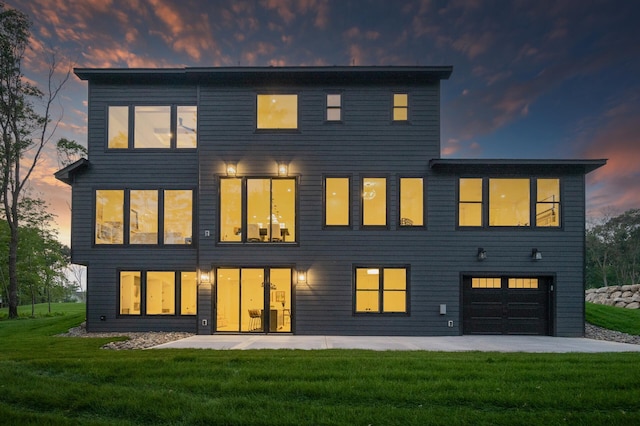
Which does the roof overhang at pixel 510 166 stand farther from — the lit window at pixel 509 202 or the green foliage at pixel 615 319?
the green foliage at pixel 615 319

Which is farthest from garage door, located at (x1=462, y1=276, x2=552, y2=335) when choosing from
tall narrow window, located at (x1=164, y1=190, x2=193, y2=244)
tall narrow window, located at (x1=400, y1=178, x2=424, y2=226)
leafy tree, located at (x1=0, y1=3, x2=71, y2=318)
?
leafy tree, located at (x1=0, y1=3, x2=71, y2=318)

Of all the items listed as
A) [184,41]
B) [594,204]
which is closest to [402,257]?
[184,41]

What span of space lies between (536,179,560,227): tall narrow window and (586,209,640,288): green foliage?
2857 centimetres

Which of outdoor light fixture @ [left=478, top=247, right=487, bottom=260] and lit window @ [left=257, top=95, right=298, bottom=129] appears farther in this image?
lit window @ [left=257, top=95, right=298, bottom=129]

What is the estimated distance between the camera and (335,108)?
12.2 m

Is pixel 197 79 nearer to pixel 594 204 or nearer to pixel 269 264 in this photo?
pixel 269 264

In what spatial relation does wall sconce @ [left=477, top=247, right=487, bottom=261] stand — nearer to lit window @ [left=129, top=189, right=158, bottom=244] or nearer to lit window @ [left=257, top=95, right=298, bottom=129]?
lit window @ [left=257, top=95, right=298, bottom=129]

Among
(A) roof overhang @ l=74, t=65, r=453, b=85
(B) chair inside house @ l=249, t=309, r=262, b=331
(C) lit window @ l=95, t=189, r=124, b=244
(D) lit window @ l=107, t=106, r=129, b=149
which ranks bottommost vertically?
(B) chair inside house @ l=249, t=309, r=262, b=331

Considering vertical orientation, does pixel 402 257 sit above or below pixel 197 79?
below

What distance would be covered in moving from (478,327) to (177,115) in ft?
39.6

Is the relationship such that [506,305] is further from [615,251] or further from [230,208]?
[615,251]

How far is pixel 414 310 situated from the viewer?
11758mm

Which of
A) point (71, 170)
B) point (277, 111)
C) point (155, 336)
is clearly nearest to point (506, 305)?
point (277, 111)

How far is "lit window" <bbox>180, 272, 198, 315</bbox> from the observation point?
481 inches
